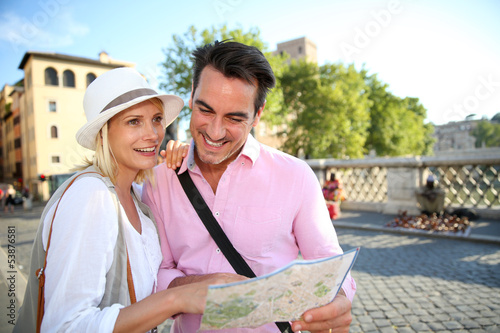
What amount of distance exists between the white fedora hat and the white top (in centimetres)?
34

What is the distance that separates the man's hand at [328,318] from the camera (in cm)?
124

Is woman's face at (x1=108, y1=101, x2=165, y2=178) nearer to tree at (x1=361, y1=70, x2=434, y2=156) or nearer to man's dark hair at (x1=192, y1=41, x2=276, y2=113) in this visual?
man's dark hair at (x1=192, y1=41, x2=276, y2=113)

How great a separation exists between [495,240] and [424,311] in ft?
13.8

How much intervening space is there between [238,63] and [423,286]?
4.74m

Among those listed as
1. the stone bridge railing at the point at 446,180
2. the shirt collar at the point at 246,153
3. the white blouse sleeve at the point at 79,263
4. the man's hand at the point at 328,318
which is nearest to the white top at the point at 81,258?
the white blouse sleeve at the point at 79,263

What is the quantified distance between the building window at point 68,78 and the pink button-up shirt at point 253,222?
4036 cm

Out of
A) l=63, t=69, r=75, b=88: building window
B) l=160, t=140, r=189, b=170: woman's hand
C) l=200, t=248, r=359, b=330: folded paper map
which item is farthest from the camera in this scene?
l=63, t=69, r=75, b=88: building window

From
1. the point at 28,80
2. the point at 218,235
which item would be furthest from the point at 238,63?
the point at 28,80

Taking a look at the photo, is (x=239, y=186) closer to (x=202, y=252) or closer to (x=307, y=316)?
(x=202, y=252)

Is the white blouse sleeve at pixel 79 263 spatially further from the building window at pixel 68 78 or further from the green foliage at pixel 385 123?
the building window at pixel 68 78

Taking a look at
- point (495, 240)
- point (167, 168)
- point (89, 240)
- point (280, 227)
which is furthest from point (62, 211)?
point (495, 240)

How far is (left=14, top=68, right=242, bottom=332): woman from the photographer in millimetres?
1144

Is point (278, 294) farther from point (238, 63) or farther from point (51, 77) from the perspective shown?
point (51, 77)

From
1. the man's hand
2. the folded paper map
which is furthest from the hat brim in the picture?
the man's hand
